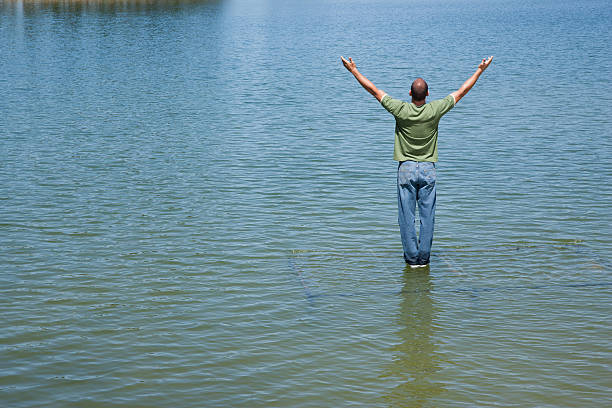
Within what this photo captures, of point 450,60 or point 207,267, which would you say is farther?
point 450,60

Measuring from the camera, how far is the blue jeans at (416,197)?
10016mm

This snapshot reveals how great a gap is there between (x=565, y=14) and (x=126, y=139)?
68567 millimetres

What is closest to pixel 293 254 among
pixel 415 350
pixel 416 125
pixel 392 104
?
pixel 416 125

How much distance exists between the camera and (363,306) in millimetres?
9492

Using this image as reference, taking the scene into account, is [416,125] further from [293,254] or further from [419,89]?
[293,254]

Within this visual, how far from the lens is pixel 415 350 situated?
27.3 feet

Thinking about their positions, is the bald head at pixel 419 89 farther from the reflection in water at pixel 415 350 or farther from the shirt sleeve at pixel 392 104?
the reflection in water at pixel 415 350

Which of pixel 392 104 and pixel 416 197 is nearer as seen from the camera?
pixel 392 104

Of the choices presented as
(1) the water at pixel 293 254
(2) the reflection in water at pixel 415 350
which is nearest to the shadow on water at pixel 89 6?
(1) the water at pixel 293 254

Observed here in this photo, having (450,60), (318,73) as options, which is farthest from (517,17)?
(318,73)

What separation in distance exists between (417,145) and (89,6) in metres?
84.9

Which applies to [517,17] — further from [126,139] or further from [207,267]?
[207,267]

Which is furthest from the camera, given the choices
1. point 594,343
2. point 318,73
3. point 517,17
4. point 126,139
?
point 517,17

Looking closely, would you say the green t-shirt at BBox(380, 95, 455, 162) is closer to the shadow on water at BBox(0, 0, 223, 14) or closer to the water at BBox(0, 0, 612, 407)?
the water at BBox(0, 0, 612, 407)
